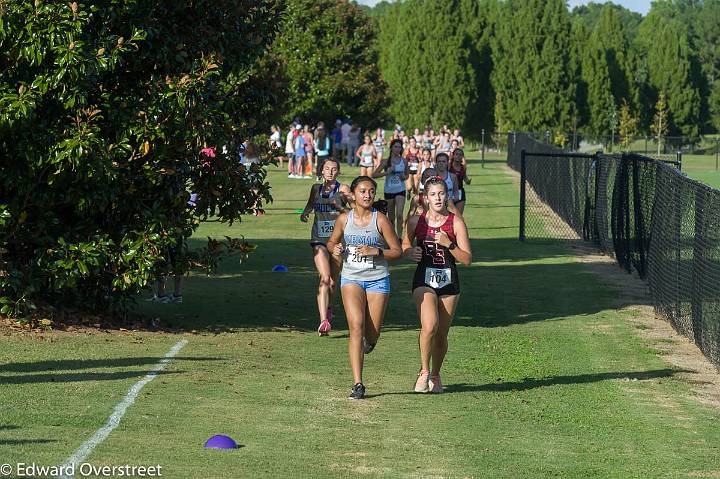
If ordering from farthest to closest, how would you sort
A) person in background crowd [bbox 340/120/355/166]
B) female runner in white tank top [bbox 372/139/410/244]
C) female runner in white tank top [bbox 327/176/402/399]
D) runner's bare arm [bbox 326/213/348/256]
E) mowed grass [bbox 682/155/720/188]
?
person in background crowd [bbox 340/120/355/166], mowed grass [bbox 682/155/720/188], female runner in white tank top [bbox 372/139/410/244], runner's bare arm [bbox 326/213/348/256], female runner in white tank top [bbox 327/176/402/399]

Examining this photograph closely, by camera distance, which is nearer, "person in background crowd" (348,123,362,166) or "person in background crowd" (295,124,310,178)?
"person in background crowd" (295,124,310,178)

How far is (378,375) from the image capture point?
1217cm

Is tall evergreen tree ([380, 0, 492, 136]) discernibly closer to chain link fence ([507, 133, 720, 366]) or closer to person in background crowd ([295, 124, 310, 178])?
person in background crowd ([295, 124, 310, 178])

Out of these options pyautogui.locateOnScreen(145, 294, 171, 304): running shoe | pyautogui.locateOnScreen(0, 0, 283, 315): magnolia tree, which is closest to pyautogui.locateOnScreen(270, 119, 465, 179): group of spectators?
pyautogui.locateOnScreen(145, 294, 171, 304): running shoe

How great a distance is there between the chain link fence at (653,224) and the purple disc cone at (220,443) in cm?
581

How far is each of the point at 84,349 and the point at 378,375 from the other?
115 inches

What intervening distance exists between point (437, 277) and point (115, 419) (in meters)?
2.83

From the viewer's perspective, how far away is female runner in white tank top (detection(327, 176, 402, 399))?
10.8 m

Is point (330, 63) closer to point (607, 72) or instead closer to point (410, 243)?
point (607, 72)

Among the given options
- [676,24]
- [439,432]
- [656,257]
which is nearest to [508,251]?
[656,257]

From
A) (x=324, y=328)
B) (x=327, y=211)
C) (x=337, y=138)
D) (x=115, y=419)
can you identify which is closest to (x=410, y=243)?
(x=115, y=419)

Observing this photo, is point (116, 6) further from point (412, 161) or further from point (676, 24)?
point (676, 24)

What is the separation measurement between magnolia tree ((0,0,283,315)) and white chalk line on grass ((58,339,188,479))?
1.62 m

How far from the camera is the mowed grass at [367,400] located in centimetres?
874
